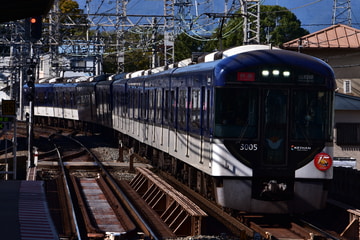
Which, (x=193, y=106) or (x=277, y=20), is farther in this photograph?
→ (x=277, y=20)

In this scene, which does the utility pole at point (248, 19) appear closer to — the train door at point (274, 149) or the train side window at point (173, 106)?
the train side window at point (173, 106)

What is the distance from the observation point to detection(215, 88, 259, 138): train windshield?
1186cm

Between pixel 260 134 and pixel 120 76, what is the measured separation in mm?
17055

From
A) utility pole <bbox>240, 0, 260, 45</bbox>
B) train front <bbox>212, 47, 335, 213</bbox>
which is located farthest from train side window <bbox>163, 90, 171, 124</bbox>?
utility pole <bbox>240, 0, 260, 45</bbox>

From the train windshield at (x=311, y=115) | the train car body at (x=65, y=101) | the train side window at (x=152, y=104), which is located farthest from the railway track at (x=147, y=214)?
the train car body at (x=65, y=101)

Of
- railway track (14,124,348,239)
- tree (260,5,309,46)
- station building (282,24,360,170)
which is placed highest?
tree (260,5,309,46)

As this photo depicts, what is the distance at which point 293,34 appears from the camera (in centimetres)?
8300

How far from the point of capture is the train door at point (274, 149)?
1184 centimetres

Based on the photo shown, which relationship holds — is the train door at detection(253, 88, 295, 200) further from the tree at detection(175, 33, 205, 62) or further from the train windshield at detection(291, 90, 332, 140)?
the tree at detection(175, 33, 205, 62)

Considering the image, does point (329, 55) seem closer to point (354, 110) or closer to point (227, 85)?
point (354, 110)

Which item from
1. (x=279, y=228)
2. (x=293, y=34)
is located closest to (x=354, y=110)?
(x=279, y=228)

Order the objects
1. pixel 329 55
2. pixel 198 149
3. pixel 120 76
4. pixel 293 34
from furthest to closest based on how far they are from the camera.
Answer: pixel 293 34
pixel 329 55
pixel 120 76
pixel 198 149

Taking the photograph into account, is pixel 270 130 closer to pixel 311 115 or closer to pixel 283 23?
pixel 311 115

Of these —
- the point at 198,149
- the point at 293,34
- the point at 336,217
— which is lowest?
the point at 336,217
